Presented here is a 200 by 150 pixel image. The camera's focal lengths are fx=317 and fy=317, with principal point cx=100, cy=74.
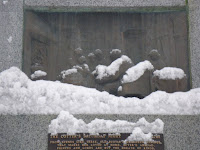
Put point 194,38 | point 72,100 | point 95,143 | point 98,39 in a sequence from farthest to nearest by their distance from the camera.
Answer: point 98,39 → point 194,38 → point 72,100 → point 95,143

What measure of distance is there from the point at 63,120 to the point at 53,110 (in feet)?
0.83

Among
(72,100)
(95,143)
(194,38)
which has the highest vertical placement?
(194,38)

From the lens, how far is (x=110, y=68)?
20.3 feet

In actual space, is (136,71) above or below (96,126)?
above

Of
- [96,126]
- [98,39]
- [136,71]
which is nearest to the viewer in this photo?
[96,126]

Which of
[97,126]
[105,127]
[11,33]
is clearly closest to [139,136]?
[105,127]

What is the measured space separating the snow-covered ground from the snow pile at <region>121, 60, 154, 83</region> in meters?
0.88

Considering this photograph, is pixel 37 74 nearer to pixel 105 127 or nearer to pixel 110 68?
pixel 110 68

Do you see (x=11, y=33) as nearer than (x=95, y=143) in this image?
No

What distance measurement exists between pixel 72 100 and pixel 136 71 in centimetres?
138

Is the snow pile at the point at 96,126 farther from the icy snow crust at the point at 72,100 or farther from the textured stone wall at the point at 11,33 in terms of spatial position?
the textured stone wall at the point at 11,33

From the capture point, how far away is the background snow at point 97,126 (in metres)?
5.37

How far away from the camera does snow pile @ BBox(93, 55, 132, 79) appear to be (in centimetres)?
613

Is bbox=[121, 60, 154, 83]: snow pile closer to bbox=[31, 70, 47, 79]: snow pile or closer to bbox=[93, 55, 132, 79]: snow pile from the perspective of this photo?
bbox=[93, 55, 132, 79]: snow pile
